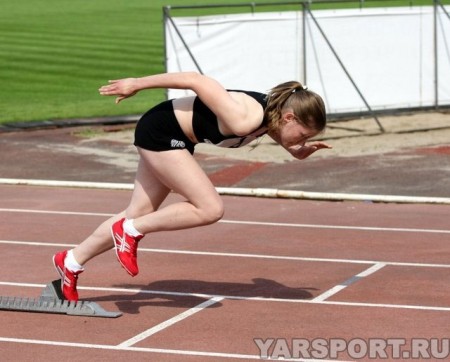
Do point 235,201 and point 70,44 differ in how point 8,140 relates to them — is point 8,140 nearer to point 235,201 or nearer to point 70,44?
point 235,201

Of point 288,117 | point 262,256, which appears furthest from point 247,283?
point 288,117

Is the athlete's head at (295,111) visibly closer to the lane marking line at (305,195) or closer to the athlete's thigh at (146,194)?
the athlete's thigh at (146,194)

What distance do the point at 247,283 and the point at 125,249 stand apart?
1678 millimetres

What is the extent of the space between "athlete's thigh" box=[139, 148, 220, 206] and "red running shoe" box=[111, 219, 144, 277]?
48 centimetres

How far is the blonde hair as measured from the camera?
843 centimetres

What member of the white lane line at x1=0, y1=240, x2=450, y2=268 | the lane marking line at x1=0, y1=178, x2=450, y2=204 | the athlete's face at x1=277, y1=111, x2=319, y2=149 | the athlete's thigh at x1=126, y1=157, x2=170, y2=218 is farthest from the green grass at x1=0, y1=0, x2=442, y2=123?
the athlete's face at x1=277, y1=111, x2=319, y2=149

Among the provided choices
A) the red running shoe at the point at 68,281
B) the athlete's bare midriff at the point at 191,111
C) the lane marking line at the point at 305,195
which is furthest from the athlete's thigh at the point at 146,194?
the lane marking line at the point at 305,195

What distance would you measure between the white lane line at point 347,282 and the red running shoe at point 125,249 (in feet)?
5.03

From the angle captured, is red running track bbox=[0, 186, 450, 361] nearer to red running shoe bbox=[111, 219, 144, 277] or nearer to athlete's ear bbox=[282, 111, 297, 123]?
red running shoe bbox=[111, 219, 144, 277]

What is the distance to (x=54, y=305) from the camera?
29.5ft

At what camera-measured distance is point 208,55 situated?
1938cm

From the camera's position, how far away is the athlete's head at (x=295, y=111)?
8.44 meters

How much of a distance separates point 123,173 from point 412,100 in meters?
7.06

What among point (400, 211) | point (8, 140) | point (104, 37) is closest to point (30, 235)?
point (400, 211)
